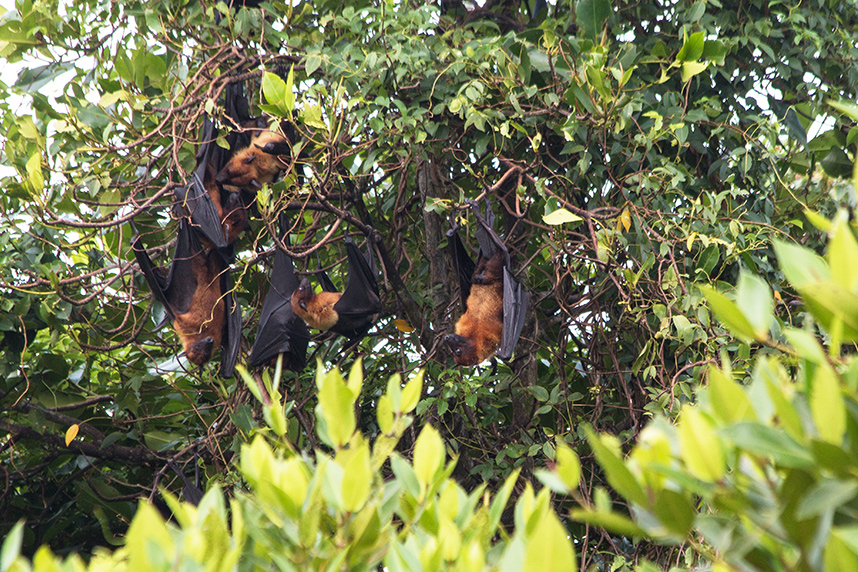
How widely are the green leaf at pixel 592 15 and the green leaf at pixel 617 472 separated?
2.85 m

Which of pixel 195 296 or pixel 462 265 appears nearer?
pixel 462 265

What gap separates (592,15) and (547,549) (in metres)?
3.05

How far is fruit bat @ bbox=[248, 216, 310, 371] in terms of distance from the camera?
4027 millimetres

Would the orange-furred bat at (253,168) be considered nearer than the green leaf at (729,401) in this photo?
No

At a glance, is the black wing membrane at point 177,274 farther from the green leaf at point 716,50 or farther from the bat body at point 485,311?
the green leaf at point 716,50

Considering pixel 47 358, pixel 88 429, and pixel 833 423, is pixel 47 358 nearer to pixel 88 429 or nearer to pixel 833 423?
pixel 88 429

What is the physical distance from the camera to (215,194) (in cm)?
407

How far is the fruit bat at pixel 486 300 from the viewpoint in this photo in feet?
12.1

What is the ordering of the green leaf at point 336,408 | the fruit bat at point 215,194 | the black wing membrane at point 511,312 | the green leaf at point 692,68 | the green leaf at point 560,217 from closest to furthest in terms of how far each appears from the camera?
the green leaf at point 336,408, the green leaf at point 560,217, the green leaf at point 692,68, the black wing membrane at point 511,312, the fruit bat at point 215,194

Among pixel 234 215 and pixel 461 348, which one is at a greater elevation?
pixel 234 215

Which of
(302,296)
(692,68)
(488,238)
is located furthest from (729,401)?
(302,296)

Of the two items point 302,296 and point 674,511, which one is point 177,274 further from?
point 674,511

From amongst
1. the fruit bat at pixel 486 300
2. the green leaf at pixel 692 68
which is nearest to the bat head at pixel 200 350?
the fruit bat at pixel 486 300

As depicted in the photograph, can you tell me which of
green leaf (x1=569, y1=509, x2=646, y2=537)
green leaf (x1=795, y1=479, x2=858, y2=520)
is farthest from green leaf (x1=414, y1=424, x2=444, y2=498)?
green leaf (x1=795, y1=479, x2=858, y2=520)
